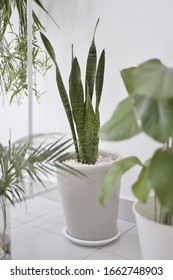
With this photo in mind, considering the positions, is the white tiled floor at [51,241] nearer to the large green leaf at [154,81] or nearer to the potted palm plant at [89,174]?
the potted palm plant at [89,174]

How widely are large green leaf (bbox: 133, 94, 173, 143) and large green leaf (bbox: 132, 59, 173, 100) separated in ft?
0.20

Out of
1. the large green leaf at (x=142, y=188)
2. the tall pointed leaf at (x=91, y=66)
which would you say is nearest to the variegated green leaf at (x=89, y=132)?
the tall pointed leaf at (x=91, y=66)

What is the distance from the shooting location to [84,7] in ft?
7.53

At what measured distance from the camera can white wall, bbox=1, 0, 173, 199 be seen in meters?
2.03

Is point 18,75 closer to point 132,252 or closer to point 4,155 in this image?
point 4,155

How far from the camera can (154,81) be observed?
94cm

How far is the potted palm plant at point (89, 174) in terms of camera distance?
185cm

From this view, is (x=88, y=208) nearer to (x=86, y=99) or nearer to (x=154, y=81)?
(x=86, y=99)

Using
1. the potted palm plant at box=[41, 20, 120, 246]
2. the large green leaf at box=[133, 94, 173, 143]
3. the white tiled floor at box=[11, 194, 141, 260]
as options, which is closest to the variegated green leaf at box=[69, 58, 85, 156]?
the potted palm plant at box=[41, 20, 120, 246]

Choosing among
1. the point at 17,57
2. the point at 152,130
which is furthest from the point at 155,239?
the point at 17,57

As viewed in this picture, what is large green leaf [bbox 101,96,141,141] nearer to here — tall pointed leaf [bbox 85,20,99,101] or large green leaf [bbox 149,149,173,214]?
large green leaf [bbox 149,149,173,214]

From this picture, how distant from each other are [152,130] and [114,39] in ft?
4.40

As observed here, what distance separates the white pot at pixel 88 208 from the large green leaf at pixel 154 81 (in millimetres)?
896
